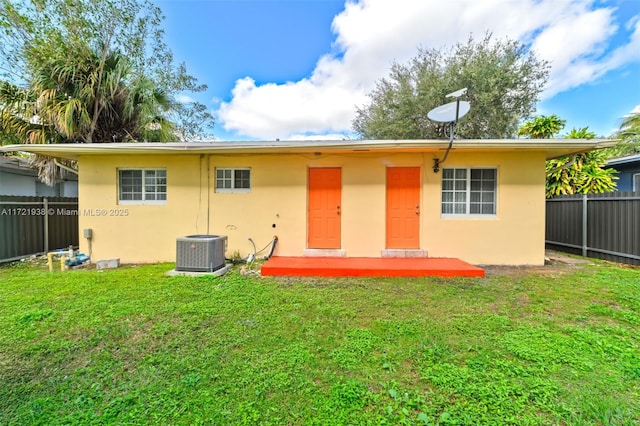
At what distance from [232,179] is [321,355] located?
4.99 metres

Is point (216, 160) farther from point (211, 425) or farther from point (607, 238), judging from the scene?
point (607, 238)

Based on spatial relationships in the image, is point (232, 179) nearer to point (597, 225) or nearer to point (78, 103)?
point (78, 103)

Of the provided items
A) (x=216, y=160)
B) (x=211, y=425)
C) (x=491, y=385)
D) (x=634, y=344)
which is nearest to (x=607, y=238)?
(x=634, y=344)

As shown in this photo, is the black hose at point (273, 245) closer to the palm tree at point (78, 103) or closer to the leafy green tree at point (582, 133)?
the palm tree at point (78, 103)

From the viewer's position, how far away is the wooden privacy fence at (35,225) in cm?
630

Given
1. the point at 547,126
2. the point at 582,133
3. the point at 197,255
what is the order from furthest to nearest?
the point at 547,126, the point at 582,133, the point at 197,255

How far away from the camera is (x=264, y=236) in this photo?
6383mm

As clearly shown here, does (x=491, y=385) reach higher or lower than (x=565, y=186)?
lower

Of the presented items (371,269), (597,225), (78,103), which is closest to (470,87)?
(597,225)

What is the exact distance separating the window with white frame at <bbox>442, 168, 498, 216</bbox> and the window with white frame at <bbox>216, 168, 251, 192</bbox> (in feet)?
15.1

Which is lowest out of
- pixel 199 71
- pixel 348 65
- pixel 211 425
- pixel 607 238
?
pixel 211 425

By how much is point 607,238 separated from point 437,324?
6556 mm

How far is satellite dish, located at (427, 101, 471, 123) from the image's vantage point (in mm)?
5209

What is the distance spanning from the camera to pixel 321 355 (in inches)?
98.0
